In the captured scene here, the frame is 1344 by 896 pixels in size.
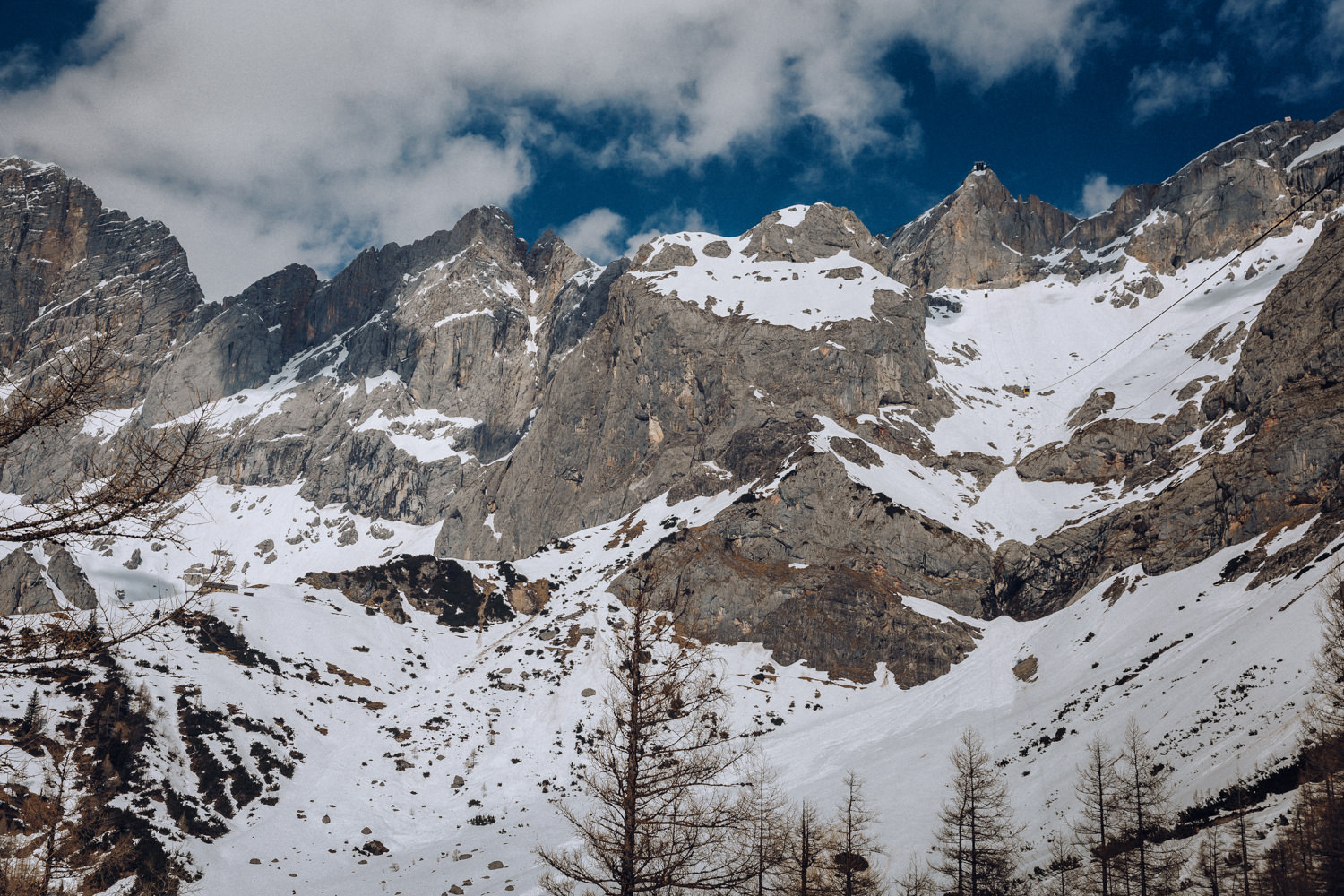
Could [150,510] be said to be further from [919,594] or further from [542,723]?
[919,594]

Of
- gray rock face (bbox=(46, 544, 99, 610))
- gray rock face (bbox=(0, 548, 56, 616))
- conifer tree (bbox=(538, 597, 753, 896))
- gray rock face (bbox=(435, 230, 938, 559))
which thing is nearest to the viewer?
conifer tree (bbox=(538, 597, 753, 896))

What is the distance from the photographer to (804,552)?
3767 inches

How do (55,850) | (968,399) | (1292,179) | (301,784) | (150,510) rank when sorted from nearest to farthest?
(150,510)
(55,850)
(301,784)
(968,399)
(1292,179)

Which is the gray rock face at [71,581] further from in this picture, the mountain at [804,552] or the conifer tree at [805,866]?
the conifer tree at [805,866]

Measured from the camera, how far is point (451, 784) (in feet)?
205

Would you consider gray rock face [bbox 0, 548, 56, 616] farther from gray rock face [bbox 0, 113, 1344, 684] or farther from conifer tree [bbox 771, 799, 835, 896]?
conifer tree [bbox 771, 799, 835, 896]

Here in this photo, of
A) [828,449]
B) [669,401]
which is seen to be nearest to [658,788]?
[828,449]

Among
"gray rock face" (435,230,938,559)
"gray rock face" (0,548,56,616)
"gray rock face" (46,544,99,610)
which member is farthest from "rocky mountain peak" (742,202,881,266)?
"gray rock face" (0,548,56,616)

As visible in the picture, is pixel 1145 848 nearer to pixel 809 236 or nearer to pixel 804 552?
pixel 804 552

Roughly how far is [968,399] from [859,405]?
101 feet

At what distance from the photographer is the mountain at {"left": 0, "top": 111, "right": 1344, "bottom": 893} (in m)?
49.1

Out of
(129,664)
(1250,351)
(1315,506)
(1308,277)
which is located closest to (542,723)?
(129,664)

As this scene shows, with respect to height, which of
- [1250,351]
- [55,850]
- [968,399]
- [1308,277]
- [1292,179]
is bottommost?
[55,850]

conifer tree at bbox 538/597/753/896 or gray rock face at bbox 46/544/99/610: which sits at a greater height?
gray rock face at bbox 46/544/99/610
